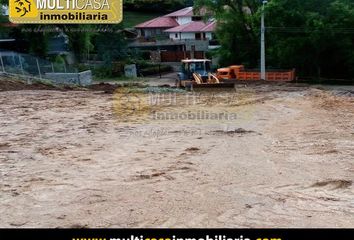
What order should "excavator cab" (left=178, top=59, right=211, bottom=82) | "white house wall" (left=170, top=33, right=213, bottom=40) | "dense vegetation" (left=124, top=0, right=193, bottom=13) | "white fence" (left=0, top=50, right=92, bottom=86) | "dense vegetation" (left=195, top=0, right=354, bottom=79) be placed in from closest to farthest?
"excavator cab" (left=178, top=59, right=211, bottom=82) < "white fence" (left=0, top=50, right=92, bottom=86) < "dense vegetation" (left=195, top=0, right=354, bottom=79) < "white house wall" (left=170, top=33, right=213, bottom=40) < "dense vegetation" (left=124, top=0, right=193, bottom=13)

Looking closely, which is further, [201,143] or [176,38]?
[176,38]

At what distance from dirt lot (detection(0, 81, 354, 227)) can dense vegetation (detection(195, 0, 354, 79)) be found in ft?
55.3

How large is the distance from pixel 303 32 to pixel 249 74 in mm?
4908

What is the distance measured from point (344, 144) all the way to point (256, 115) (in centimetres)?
552

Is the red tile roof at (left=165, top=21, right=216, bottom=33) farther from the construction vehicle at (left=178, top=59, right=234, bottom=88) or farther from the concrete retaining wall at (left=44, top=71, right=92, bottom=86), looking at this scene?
the construction vehicle at (left=178, top=59, right=234, bottom=88)

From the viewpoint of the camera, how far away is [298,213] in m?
7.51

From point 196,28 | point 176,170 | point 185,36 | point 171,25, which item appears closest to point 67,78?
point 176,170

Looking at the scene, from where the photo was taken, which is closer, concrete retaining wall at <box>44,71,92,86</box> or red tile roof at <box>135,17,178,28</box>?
concrete retaining wall at <box>44,71,92,86</box>

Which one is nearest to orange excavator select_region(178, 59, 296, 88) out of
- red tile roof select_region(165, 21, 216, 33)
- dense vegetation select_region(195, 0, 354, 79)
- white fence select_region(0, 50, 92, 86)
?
dense vegetation select_region(195, 0, 354, 79)

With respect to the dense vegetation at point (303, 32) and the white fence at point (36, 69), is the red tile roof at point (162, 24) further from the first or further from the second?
the white fence at point (36, 69)

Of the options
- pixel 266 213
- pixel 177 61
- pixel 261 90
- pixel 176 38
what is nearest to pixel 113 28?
pixel 177 61

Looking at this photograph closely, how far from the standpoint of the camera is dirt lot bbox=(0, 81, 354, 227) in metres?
7.47

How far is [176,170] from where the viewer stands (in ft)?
33.9

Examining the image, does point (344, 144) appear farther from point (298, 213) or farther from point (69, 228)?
point (69, 228)
